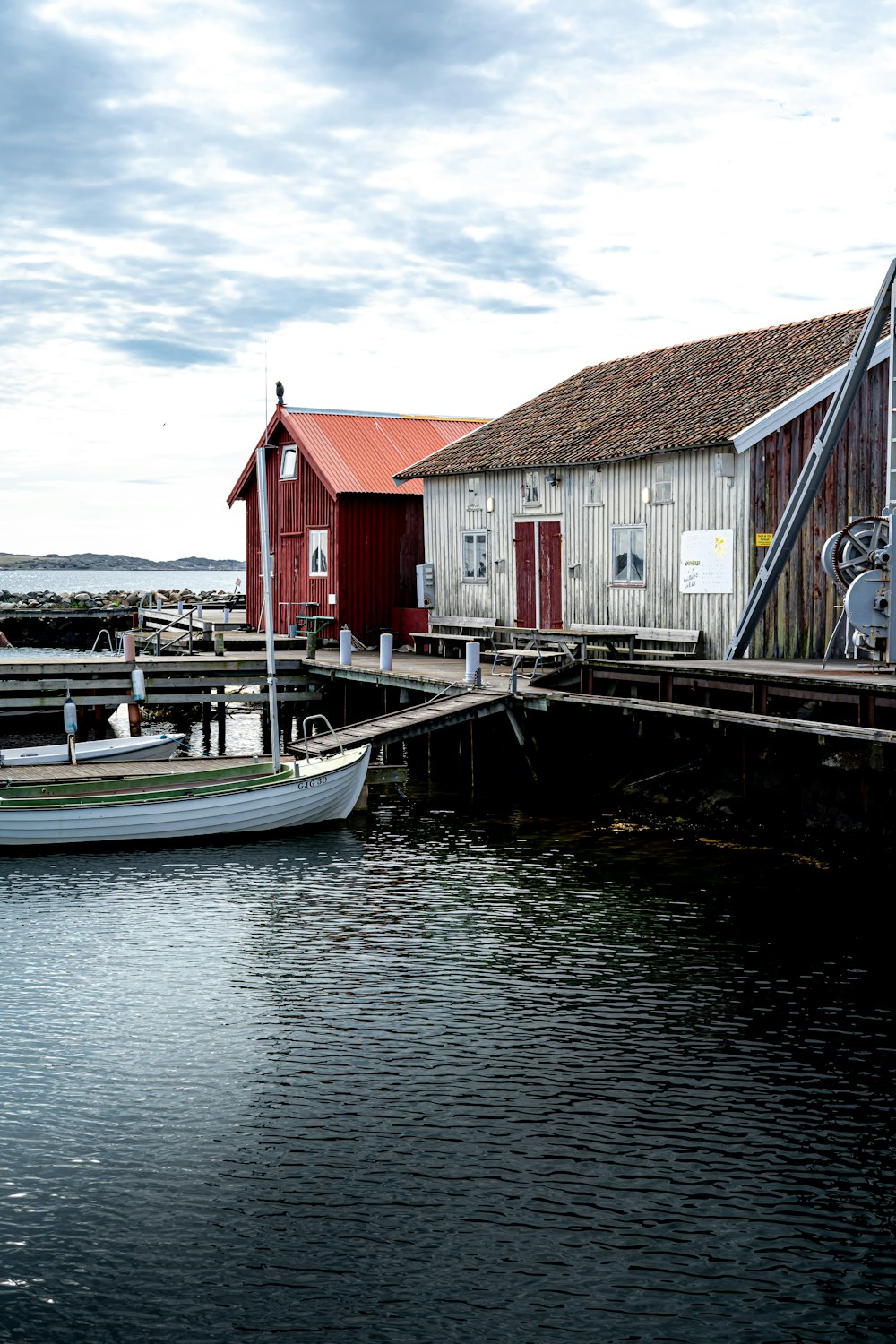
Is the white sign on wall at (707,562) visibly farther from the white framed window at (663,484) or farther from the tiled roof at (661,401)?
the tiled roof at (661,401)

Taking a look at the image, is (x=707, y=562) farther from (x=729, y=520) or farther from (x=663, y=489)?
(x=663, y=489)

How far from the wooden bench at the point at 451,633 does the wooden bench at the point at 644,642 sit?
434 cm

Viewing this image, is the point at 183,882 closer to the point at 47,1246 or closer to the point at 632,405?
the point at 47,1246

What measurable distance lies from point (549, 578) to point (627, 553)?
9.03ft

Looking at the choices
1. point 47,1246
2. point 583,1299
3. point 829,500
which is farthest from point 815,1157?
point 829,500

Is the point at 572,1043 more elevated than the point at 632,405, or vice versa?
the point at 632,405

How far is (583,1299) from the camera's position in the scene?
25.4ft

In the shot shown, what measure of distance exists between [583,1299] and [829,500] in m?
18.0

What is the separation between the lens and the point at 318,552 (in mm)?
34938

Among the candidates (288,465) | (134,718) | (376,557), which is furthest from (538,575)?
(288,465)

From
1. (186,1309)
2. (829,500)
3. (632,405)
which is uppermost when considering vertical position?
(632,405)

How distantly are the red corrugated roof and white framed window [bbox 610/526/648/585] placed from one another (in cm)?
919

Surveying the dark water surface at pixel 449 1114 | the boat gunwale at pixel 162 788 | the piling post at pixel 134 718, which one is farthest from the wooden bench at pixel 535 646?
the dark water surface at pixel 449 1114

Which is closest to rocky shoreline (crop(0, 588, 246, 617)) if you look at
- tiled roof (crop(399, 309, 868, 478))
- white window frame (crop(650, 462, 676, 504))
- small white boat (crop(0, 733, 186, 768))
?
tiled roof (crop(399, 309, 868, 478))
